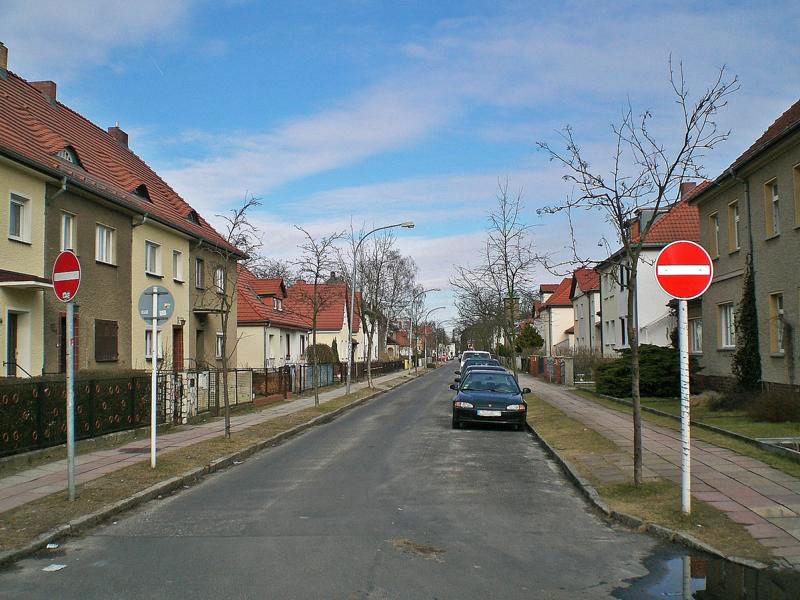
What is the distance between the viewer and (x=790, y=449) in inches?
429

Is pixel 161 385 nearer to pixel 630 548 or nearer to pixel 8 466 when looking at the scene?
pixel 8 466

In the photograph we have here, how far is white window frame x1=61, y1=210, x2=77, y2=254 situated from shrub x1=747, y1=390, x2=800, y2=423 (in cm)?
1627

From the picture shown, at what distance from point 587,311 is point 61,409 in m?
42.5

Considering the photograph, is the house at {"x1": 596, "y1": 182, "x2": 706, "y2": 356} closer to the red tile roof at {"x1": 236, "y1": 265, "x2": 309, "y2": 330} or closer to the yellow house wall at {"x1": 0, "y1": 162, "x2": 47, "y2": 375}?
the red tile roof at {"x1": 236, "y1": 265, "x2": 309, "y2": 330}

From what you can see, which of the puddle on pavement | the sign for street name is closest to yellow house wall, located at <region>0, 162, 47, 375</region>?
the sign for street name

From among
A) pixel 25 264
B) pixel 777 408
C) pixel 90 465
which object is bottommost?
pixel 90 465

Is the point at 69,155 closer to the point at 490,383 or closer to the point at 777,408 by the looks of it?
the point at 490,383

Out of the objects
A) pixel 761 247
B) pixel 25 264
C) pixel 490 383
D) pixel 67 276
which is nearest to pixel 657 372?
pixel 761 247

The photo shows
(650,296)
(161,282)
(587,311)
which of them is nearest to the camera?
(161,282)

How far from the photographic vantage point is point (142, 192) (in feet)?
83.5

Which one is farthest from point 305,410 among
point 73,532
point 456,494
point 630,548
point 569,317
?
point 569,317

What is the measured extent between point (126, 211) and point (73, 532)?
16.5 m

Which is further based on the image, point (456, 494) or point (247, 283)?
point (247, 283)

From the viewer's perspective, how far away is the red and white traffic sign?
8852 millimetres
